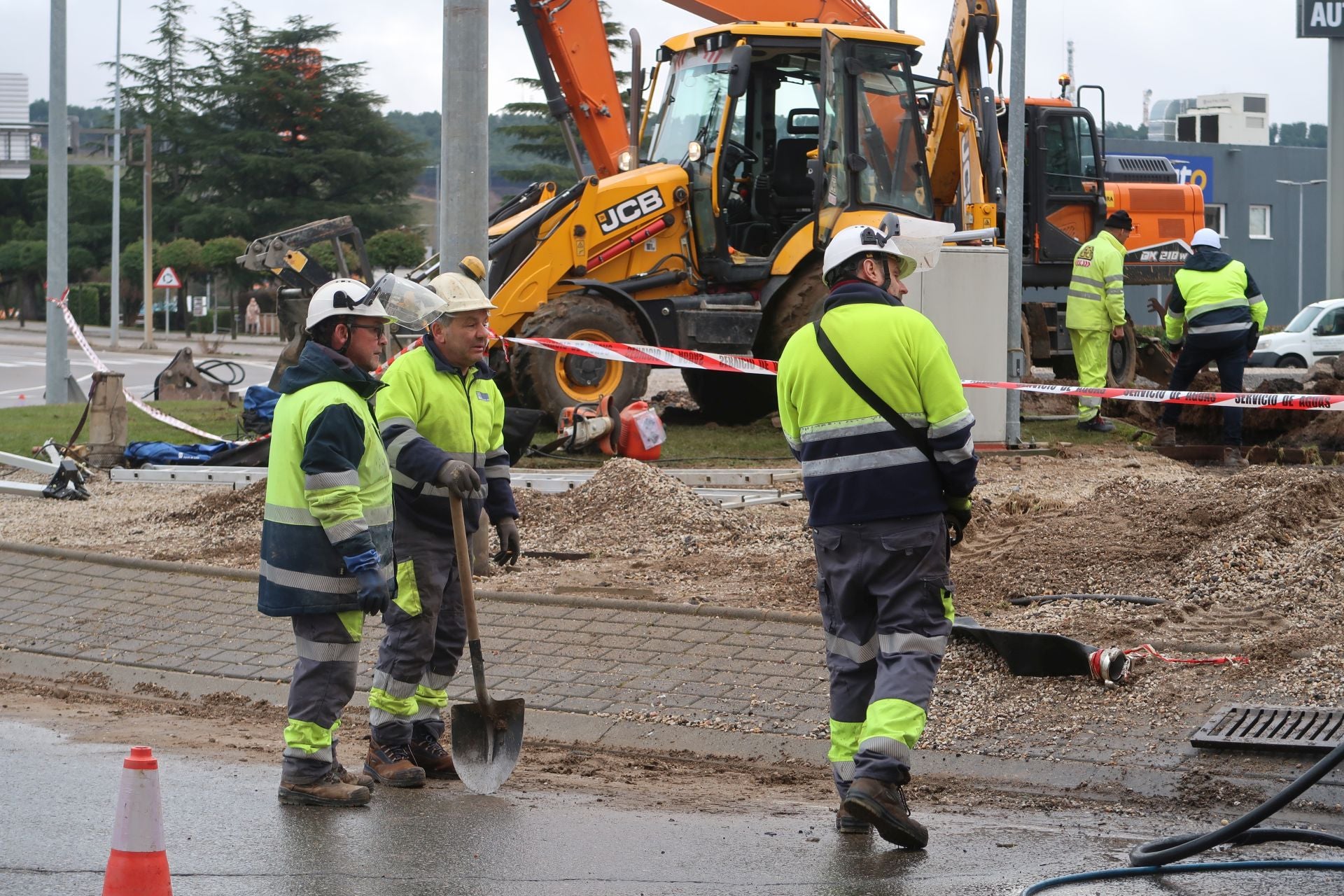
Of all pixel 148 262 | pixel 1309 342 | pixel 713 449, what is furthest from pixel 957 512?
pixel 148 262

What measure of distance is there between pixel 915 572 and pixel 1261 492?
5.23m

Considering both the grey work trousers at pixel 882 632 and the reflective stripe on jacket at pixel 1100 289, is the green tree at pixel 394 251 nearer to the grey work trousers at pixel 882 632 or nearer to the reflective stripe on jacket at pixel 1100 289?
the reflective stripe on jacket at pixel 1100 289

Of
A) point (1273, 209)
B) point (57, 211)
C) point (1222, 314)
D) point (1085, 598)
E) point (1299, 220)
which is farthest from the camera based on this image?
point (1273, 209)

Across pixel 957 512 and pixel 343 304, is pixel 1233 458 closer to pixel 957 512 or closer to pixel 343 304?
pixel 957 512

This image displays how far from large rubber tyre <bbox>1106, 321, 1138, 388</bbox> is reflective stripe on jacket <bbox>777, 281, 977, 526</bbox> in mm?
14734

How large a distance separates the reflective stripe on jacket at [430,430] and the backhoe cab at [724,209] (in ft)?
28.4

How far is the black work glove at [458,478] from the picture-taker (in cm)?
603

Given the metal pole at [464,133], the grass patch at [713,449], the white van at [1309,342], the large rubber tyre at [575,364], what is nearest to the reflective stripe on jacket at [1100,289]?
the grass patch at [713,449]

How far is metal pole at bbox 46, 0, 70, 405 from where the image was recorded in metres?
21.6

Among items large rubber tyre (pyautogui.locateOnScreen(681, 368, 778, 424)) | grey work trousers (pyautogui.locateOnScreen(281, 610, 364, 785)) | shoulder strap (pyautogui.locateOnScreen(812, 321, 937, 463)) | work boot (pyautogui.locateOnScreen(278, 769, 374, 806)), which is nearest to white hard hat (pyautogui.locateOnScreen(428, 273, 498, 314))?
grey work trousers (pyautogui.locateOnScreen(281, 610, 364, 785))

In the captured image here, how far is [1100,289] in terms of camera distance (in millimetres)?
17047

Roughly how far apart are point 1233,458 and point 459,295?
10289mm

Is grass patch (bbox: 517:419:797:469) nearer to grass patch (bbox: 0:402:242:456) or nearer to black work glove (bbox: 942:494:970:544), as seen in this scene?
grass patch (bbox: 0:402:242:456)

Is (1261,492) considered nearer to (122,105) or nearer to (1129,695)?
(1129,695)
